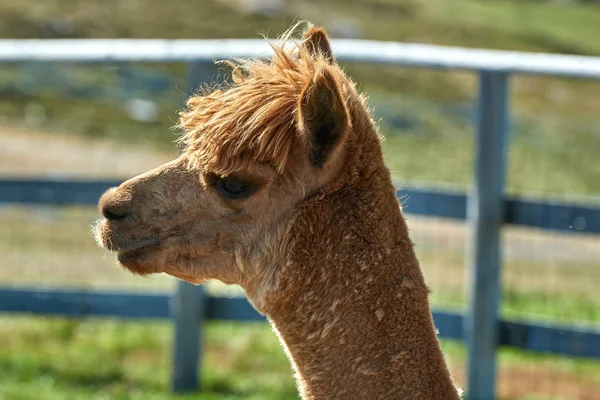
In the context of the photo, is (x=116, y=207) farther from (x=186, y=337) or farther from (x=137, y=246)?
(x=186, y=337)

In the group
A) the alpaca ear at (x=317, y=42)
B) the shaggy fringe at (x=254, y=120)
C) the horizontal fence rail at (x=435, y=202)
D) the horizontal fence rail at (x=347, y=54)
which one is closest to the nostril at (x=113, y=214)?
the shaggy fringe at (x=254, y=120)

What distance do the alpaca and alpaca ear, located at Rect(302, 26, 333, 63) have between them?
0.25m

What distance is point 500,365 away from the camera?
725cm

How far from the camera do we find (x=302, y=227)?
337cm

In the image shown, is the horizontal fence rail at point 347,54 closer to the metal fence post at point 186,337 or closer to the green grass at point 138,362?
the metal fence post at point 186,337

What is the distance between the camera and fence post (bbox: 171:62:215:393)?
6527mm

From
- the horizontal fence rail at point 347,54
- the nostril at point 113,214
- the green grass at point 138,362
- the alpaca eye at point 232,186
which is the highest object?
the horizontal fence rail at point 347,54

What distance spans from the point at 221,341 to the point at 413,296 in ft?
14.7

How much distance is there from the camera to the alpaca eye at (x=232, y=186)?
135 inches

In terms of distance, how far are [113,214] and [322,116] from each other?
75 cm

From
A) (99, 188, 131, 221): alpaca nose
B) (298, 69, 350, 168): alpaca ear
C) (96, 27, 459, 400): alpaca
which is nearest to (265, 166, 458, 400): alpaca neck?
(96, 27, 459, 400): alpaca

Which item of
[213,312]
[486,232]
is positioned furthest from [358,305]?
[213,312]

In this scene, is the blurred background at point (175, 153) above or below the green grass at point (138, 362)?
above

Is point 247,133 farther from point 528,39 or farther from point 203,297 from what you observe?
point 528,39
